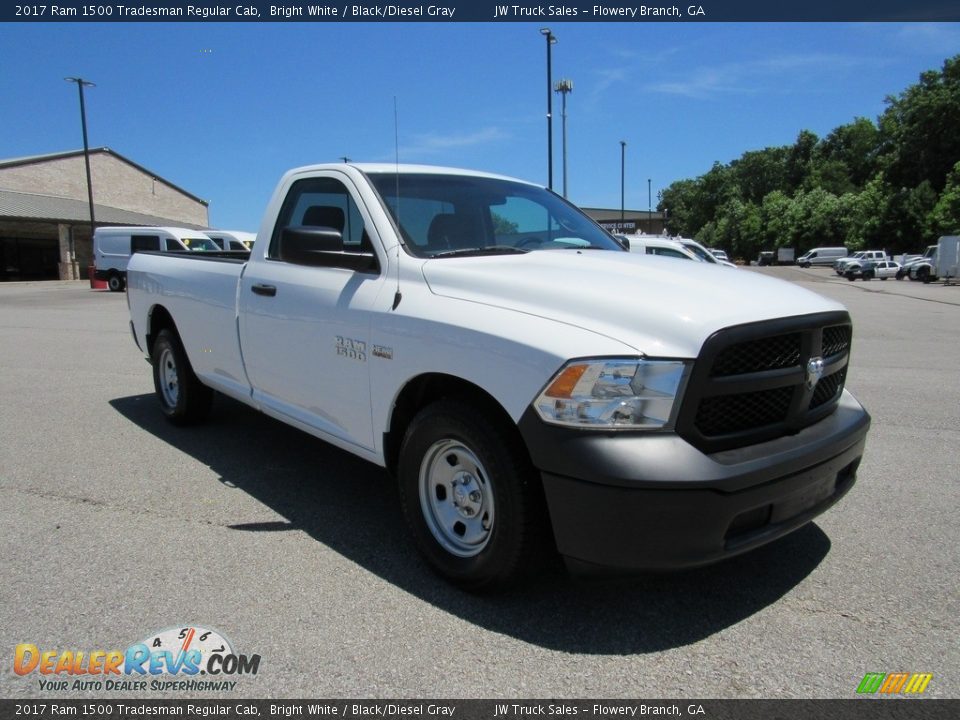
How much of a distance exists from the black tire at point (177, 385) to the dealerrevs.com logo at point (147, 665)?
310cm

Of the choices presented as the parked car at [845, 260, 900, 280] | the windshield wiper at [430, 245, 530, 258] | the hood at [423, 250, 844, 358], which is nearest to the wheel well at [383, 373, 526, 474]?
the hood at [423, 250, 844, 358]

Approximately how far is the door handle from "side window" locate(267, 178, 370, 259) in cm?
22

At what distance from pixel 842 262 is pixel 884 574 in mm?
52743

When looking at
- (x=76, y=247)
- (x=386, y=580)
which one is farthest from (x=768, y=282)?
(x=76, y=247)

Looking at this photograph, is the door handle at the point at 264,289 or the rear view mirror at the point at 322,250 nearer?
the rear view mirror at the point at 322,250

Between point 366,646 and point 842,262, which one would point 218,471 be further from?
point 842,262

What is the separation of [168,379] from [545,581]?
4135 mm

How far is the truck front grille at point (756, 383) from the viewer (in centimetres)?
247

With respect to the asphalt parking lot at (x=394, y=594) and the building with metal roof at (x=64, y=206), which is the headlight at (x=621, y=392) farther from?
the building with metal roof at (x=64, y=206)

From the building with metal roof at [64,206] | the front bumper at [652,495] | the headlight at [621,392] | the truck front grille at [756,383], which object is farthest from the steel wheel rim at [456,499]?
the building with metal roof at [64,206]

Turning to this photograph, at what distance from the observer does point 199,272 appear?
5.07 m

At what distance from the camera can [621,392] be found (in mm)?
2459

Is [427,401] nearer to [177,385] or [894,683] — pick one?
[894,683]

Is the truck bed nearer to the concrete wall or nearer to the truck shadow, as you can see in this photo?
the truck shadow
